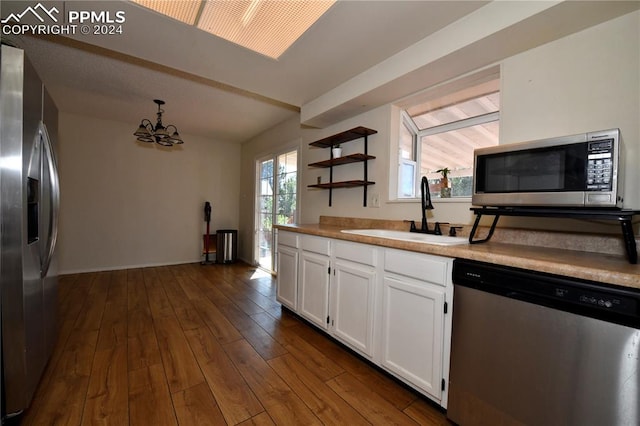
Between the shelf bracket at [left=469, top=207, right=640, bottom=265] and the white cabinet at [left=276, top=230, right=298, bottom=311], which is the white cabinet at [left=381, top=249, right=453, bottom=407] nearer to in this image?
the shelf bracket at [left=469, top=207, right=640, bottom=265]

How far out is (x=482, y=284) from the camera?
1253mm

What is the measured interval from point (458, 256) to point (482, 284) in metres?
0.16

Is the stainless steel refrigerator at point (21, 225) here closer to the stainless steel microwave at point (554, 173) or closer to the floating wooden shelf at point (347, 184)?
the floating wooden shelf at point (347, 184)

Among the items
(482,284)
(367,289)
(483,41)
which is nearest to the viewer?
(482,284)

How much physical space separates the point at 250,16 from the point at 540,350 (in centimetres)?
237

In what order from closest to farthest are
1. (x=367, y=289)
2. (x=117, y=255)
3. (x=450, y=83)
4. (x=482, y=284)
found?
(x=482, y=284), (x=367, y=289), (x=450, y=83), (x=117, y=255)

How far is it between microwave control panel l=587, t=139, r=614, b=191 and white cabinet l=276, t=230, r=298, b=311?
2.04m

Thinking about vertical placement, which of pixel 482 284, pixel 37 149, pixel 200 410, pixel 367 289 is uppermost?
pixel 37 149

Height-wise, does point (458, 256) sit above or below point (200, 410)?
above

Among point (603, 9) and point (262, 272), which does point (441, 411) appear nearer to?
point (603, 9)

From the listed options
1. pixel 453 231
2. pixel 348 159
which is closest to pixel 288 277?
pixel 348 159

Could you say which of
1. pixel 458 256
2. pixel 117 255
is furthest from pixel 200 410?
pixel 117 255

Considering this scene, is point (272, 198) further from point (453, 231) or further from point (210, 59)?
point (453, 231)

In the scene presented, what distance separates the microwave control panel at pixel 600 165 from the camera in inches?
43.3
